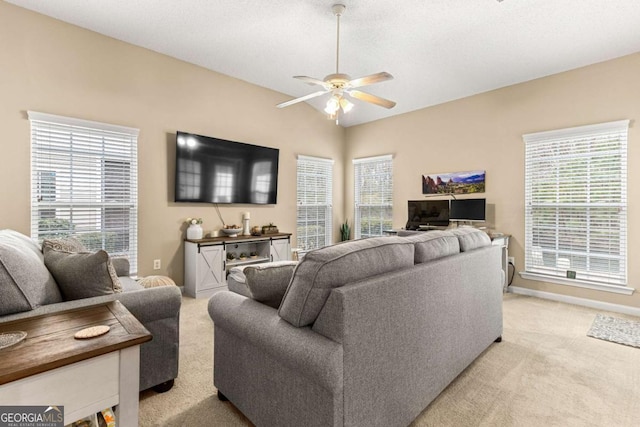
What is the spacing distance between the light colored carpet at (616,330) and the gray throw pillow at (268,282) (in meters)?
3.16

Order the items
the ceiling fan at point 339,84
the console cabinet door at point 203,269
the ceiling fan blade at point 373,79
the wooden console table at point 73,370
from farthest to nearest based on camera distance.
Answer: the console cabinet door at point 203,269 → the ceiling fan at point 339,84 → the ceiling fan blade at point 373,79 → the wooden console table at point 73,370

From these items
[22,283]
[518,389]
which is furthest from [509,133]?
[22,283]

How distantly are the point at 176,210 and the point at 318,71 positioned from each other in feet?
9.34

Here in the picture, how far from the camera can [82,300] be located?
164cm

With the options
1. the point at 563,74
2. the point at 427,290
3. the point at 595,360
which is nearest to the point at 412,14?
the point at 563,74

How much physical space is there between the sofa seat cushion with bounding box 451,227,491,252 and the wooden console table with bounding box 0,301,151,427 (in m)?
2.11

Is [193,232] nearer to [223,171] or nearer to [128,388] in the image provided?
[223,171]

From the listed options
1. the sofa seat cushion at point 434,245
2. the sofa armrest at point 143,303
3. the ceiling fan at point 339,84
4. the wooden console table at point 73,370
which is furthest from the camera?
the ceiling fan at point 339,84

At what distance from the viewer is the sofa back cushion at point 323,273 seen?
1.35 meters

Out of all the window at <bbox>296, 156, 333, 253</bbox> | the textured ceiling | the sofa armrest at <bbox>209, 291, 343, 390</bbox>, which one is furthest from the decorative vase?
the sofa armrest at <bbox>209, 291, 343, 390</bbox>

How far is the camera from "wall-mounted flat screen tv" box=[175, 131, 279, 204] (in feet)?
13.8

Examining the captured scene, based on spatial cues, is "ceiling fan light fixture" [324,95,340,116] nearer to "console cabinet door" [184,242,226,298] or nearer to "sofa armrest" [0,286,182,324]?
"sofa armrest" [0,286,182,324]

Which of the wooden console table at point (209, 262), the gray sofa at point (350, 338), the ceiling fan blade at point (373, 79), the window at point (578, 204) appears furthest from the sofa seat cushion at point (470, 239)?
the wooden console table at point (209, 262)

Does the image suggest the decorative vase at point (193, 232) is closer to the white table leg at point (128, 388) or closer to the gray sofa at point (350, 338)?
the gray sofa at point (350, 338)
